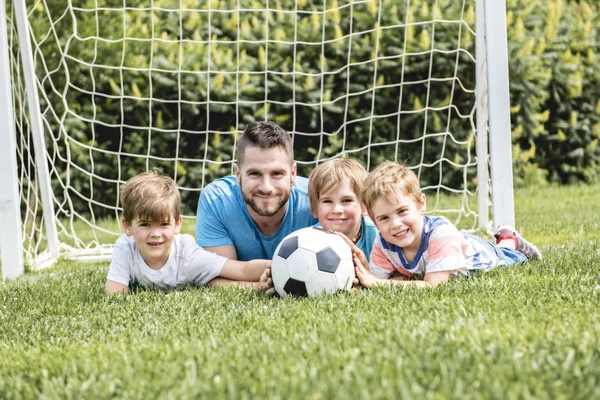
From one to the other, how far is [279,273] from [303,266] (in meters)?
0.13

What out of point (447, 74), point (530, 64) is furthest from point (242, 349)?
point (530, 64)

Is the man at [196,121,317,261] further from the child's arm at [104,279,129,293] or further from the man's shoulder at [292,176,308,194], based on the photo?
the child's arm at [104,279,129,293]

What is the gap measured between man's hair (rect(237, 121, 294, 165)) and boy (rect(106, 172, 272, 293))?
0.39 metres

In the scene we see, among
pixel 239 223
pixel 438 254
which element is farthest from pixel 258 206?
pixel 438 254

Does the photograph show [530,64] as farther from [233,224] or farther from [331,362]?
[331,362]

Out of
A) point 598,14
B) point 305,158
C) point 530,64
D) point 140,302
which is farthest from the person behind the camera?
point 598,14

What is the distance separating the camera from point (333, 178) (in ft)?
11.9

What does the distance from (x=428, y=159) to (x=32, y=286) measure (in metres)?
4.66

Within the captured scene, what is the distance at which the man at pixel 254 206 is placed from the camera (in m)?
3.70

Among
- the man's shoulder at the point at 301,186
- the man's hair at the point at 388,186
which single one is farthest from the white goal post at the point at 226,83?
the man's hair at the point at 388,186

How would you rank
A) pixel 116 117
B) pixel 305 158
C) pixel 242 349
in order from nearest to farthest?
pixel 242 349
pixel 116 117
pixel 305 158

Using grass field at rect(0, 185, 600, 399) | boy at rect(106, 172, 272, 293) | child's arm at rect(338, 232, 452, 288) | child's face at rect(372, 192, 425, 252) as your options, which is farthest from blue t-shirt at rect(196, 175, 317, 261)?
child's face at rect(372, 192, 425, 252)

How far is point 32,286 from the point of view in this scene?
13.2ft

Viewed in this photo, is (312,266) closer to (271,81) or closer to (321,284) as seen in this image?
(321,284)
